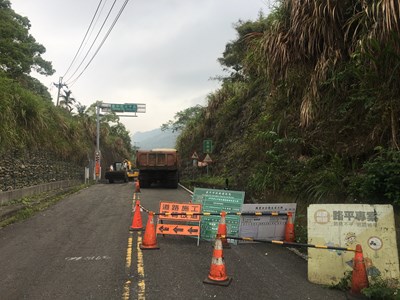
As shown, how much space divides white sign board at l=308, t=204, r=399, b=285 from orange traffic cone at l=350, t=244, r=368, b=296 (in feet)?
1.45

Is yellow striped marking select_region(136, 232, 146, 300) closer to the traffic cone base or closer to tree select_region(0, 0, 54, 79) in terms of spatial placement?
the traffic cone base

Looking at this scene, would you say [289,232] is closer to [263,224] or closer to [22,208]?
[263,224]

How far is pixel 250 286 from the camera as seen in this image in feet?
18.6

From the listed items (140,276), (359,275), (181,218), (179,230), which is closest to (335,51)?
(181,218)

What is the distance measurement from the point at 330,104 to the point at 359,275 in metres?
5.97

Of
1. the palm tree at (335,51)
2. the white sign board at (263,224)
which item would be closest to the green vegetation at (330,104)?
the palm tree at (335,51)

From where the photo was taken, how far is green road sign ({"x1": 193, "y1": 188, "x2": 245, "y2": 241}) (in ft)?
28.2

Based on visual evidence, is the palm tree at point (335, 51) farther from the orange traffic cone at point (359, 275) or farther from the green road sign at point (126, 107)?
the green road sign at point (126, 107)

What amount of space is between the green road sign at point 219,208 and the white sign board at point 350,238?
2.59 meters

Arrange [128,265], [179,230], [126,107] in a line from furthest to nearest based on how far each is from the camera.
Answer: [126,107] < [179,230] < [128,265]

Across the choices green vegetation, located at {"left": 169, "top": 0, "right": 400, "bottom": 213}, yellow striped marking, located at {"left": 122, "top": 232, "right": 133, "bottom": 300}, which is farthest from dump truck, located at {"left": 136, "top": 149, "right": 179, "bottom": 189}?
yellow striped marking, located at {"left": 122, "top": 232, "right": 133, "bottom": 300}

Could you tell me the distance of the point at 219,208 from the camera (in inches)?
356

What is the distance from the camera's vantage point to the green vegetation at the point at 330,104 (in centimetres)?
795

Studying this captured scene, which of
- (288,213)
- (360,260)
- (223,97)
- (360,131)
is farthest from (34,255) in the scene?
(223,97)
